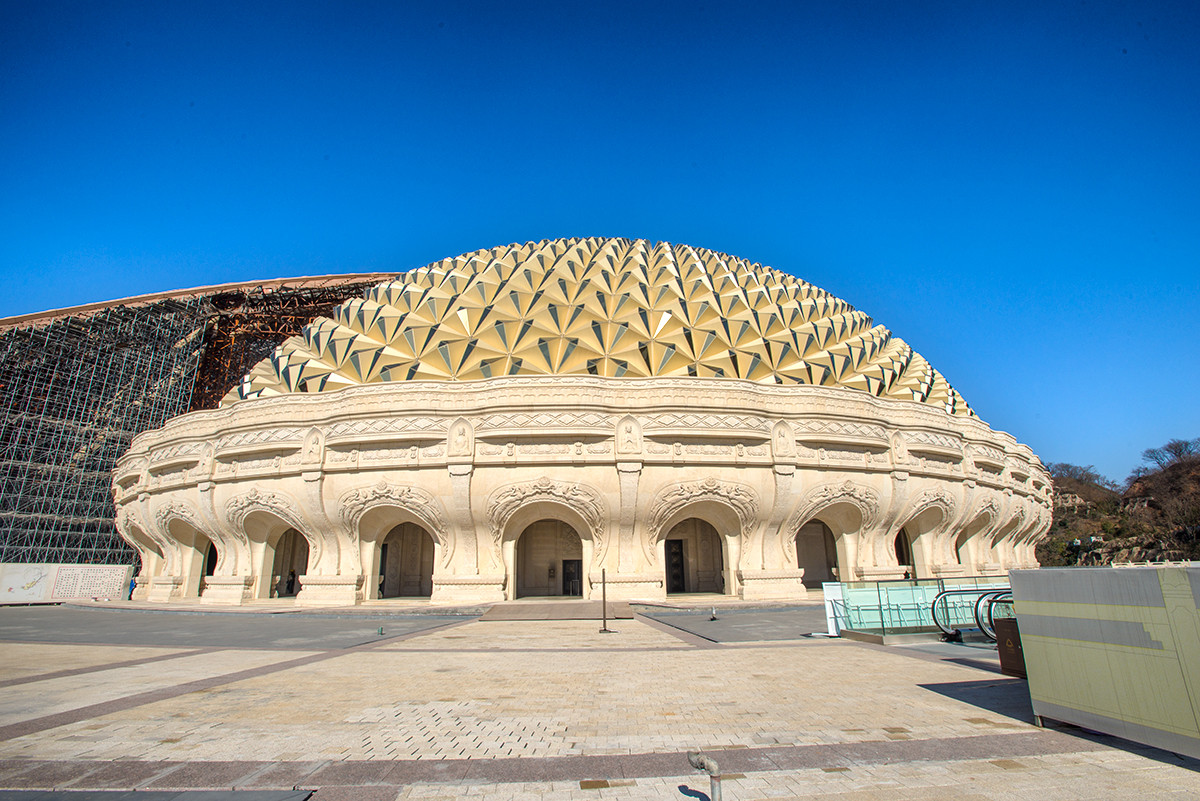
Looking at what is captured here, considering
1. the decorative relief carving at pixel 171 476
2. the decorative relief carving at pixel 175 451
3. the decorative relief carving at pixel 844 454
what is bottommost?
the decorative relief carving at pixel 171 476

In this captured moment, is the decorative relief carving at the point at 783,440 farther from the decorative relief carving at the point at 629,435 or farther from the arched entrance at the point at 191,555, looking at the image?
the arched entrance at the point at 191,555

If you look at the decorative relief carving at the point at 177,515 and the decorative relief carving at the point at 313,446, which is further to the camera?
the decorative relief carving at the point at 177,515

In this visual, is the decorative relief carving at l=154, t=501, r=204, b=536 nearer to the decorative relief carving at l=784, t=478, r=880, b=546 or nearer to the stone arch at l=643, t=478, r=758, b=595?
the stone arch at l=643, t=478, r=758, b=595

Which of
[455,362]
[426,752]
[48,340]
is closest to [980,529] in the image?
[455,362]

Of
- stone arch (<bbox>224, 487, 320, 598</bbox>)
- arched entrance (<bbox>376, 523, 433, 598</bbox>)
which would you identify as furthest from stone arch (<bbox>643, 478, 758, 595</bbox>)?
stone arch (<bbox>224, 487, 320, 598</bbox>)

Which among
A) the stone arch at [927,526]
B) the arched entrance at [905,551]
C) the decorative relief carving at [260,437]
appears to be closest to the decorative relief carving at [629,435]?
the stone arch at [927,526]

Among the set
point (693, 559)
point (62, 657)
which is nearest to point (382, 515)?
point (62, 657)

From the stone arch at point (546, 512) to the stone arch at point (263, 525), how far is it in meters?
7.83

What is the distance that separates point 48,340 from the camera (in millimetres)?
39688

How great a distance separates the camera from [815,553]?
101 ft

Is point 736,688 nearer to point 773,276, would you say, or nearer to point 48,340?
point 773,276

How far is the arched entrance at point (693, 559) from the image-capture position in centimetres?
2853

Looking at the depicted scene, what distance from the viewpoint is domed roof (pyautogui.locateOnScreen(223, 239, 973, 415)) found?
26.7 metres

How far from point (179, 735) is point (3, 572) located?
35837mm
